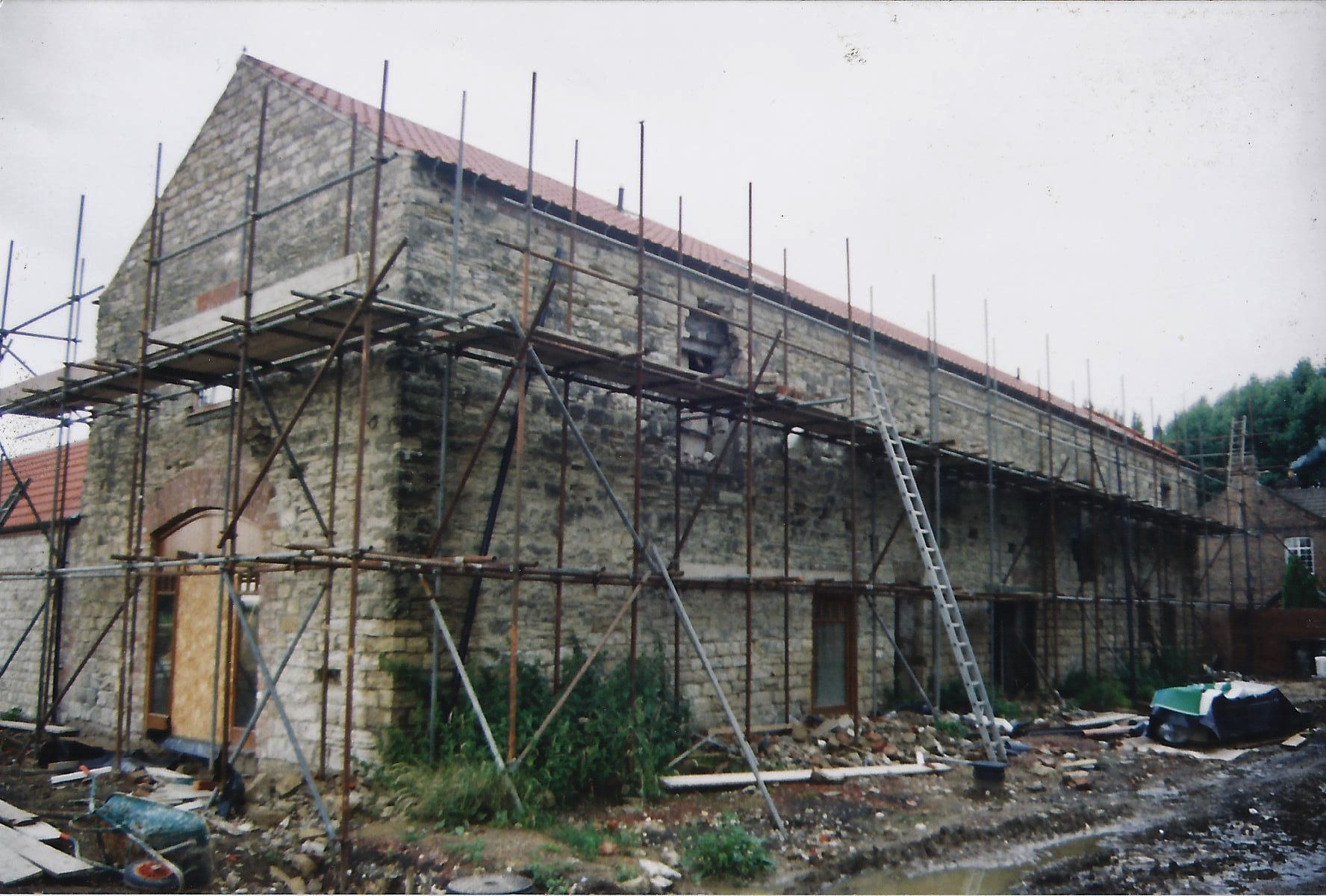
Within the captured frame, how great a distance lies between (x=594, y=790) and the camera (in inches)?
322

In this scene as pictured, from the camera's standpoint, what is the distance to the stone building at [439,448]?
830 cm

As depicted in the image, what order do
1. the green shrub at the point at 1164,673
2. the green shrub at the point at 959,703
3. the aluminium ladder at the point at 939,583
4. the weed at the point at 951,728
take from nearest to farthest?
the aluminium ladder at the point at 939,583, the weed at the point at 951,728, the green shrub at the point at 959,703, the green shrub at the point at 1164,673

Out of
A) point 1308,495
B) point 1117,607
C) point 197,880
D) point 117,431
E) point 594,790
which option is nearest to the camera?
point 197,880

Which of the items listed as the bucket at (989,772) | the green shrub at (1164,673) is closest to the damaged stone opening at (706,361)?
the bucket at (989,772)

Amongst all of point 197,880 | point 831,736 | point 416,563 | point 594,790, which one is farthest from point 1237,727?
point 197,880

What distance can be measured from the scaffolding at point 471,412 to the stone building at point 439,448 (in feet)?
0.20

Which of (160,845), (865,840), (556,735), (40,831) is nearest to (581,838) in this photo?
(556,735)

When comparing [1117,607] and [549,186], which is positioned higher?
[549,186]

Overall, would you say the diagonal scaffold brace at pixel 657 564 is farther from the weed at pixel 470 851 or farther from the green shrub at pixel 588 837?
the weed at pixel 470 851

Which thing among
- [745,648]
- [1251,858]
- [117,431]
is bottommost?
[1251,858]

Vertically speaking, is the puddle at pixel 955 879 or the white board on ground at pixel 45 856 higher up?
the white board on ground at pixel 45 856

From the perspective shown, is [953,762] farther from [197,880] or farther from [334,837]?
[197,880]

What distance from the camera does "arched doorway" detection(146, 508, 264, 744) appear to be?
31.0 feet

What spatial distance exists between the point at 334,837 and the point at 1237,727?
11.9 m
